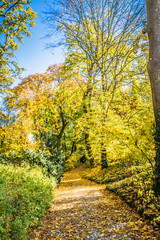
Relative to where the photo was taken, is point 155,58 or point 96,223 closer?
point 96,223

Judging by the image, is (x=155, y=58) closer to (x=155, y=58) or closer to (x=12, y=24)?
(x=155, y=58)

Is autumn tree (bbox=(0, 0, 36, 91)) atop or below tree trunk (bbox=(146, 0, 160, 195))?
atop

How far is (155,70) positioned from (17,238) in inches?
183

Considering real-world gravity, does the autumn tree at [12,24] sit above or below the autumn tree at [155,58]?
above

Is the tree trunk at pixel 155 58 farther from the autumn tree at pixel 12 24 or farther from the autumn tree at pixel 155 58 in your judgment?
the autumn tree at pixel 12 24

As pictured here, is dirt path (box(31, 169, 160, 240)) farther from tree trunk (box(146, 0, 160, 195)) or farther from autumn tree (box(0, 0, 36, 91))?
autumn tree (box(0, 0, 36, 91))

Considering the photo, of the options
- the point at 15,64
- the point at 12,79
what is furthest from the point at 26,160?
the point at 15,64

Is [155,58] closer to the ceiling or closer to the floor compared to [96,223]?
closer to the ceiling

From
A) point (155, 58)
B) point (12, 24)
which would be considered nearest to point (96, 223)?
point (155, 58)

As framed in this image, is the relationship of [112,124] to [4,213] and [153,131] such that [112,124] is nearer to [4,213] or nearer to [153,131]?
[153,131]

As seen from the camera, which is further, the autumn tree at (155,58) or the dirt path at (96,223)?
the autumn tree at (155,58)

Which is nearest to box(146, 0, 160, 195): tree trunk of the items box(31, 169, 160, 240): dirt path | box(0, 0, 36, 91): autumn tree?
box(31, 169, 160, 240): dirt path

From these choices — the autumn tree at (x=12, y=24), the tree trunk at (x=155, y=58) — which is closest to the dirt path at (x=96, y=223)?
the tree trunk at (x=155, y=58)

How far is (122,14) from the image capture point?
20.7ft
